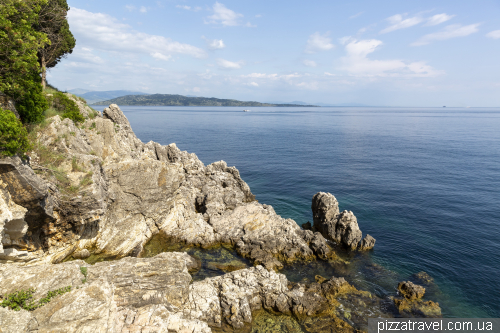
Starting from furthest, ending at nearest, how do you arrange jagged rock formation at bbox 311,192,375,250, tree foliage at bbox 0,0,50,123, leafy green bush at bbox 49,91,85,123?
jagged rock formation at bbox 311,192,375,250 < leafy green bush at bbox 49,91,85,123 < tree foliage at bbox 0,0,50,123

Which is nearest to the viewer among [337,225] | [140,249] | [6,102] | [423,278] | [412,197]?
[6,102]

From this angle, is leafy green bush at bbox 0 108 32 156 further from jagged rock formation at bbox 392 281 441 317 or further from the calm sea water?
jagged rock formation at bbox 392 281 441 317

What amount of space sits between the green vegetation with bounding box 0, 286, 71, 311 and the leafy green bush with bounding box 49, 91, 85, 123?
2232 cm

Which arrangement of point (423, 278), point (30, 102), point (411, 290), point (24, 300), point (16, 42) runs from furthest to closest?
1. point (423, 278)
2. point (411, 290)
3. point (30, 102)
4. point (16, 42)
5. point (24, 300)

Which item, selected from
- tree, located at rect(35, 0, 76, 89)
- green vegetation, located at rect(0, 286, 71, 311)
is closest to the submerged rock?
green vegetation, located at rect(0, 286, 71, 311)

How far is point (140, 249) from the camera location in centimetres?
2652

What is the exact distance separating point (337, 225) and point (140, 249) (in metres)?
24.1

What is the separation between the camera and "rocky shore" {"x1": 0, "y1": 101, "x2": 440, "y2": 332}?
46.1 feet

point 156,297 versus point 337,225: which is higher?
point 337,225

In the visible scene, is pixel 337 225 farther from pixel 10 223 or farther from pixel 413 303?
pixel 10 223

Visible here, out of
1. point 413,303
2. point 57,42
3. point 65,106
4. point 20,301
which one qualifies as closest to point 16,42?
point 65,106

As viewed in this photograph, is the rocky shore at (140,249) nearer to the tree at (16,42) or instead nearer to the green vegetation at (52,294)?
the green vegetation at (52,294)

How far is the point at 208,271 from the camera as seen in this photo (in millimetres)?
25266

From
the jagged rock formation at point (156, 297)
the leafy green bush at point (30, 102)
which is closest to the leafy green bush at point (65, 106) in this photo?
the leafy green bush at point (30, 102)
